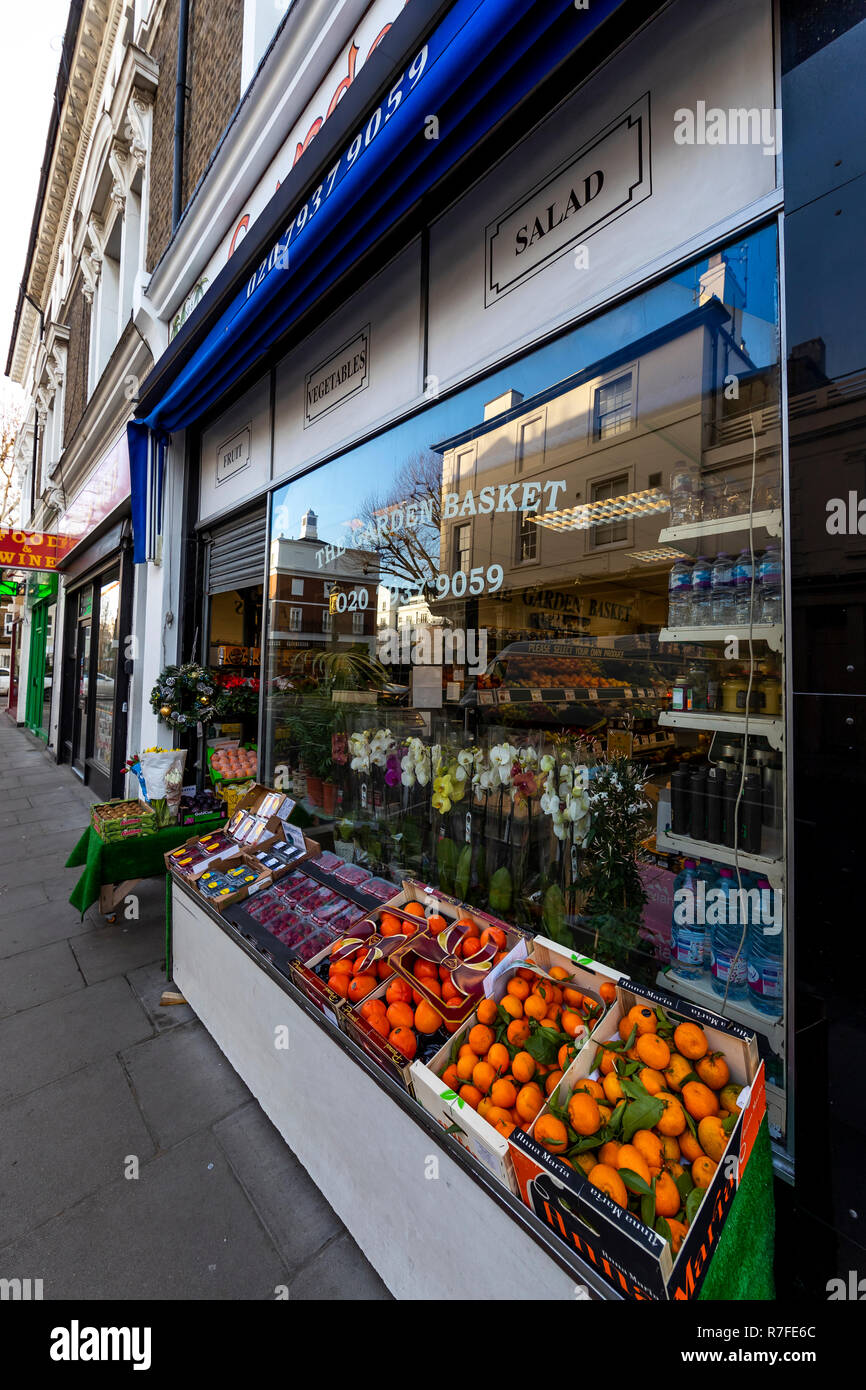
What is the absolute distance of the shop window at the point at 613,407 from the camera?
2295 mm

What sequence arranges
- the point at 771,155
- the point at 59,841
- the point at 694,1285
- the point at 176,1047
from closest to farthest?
the point at 694,1285
the point at 771,155
the point at 176,1047
the point at 59,841

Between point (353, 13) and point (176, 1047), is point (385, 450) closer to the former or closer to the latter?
point (353, 13)

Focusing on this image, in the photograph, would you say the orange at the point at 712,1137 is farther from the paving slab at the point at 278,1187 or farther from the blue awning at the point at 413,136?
the blue awning at the point at 413,136

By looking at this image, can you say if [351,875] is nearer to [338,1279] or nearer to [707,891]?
[338,1279]

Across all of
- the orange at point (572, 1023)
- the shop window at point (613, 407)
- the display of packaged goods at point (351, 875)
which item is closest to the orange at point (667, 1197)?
the orange at point (572, 1023)

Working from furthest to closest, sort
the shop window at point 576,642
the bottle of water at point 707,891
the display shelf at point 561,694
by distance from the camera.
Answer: the display shelf at point 561,694, the bottle of water at point 707,891, the shop window at point 576,642

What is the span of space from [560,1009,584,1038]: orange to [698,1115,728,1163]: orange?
378 mm

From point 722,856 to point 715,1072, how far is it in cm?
64

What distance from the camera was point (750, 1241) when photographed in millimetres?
1310

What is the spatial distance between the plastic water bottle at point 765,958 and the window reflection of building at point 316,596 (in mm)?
2614

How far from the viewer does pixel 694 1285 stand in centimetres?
105
